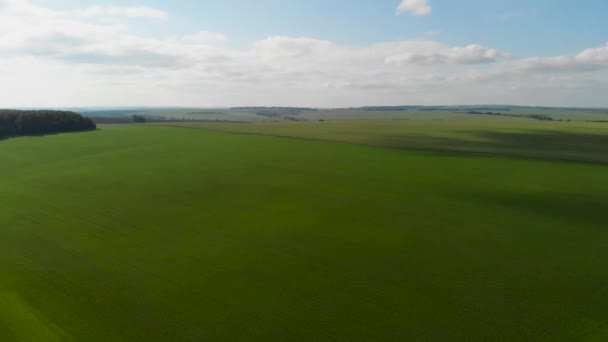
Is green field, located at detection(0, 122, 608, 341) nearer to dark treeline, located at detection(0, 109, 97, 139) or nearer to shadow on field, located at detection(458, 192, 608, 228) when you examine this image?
shadow on field, located at detection(458, 192, 608, 228)

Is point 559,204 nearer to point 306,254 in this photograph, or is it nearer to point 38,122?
point 306,254

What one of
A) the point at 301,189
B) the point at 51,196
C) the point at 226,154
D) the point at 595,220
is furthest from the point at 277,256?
the point at 226,154

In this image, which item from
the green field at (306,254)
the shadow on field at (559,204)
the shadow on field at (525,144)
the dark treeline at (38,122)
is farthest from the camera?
the dark treeline at (38,122)

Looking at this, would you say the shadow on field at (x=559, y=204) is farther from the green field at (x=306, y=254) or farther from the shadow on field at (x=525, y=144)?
the shadow on field at (x=525, y=144)

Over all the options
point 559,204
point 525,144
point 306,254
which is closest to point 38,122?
point 306,254

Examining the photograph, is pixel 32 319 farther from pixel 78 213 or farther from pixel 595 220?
pixel 595 220

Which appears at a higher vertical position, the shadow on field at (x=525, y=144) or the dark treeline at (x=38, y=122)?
the dark treeline at (x=38, y=122)

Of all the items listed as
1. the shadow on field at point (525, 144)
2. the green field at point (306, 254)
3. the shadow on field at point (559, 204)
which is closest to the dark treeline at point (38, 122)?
the green field at point (306, 254)
